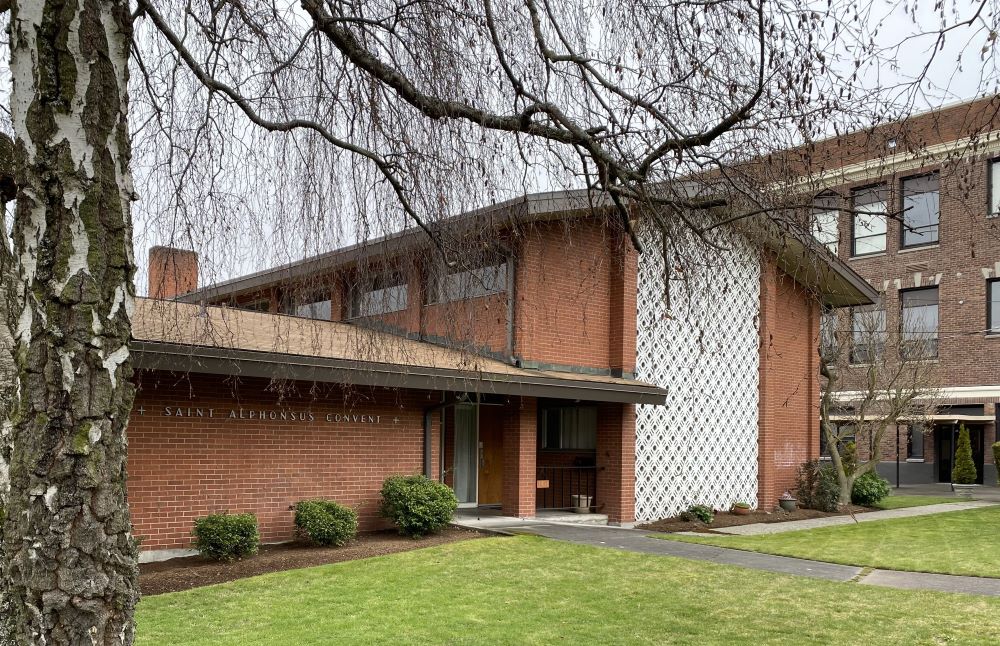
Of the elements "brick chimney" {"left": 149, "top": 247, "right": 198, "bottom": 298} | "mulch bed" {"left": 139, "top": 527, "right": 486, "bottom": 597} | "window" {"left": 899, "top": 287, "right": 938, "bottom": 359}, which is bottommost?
"mulch bed" {"left": 139, "top": 527, "right": 486, "bottom": 597}

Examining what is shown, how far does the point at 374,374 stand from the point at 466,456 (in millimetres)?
5611

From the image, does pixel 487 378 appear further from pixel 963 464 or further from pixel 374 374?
pixel 963 464

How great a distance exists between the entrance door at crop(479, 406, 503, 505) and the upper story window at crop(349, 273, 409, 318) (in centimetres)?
1086

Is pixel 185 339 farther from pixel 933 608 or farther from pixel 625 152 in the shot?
pixel 933 608

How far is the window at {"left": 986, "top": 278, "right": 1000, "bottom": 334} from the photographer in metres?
29.1

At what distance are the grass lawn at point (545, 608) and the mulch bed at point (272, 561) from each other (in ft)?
1.44

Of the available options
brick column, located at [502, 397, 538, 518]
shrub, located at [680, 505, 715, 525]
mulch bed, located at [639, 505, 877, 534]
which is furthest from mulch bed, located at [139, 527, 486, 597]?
shrub, located at [680, 505, 715, 525]

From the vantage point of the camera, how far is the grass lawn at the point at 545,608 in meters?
7.97

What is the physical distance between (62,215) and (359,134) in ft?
8.55

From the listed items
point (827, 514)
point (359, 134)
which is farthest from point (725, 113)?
point (827, 514)

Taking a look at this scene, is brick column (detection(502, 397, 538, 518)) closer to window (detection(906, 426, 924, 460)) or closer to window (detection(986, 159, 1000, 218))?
window (detection(986, 159, 1000, 218))

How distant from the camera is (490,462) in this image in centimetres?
1759

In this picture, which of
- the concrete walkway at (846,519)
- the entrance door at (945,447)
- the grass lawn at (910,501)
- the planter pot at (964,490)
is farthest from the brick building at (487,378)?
the entrance door at (945,447)

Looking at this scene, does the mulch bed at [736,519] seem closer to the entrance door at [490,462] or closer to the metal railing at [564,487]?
the metal railing at [564,487]
